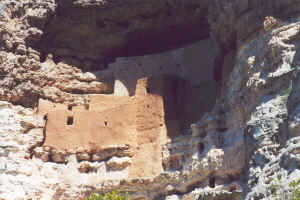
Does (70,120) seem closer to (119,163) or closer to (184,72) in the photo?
(119,163)

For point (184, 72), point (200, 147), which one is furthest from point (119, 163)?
point (184, 72)

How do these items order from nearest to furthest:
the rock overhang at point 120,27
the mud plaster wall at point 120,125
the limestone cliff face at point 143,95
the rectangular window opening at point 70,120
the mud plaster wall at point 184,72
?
1. the limestone cliff face at point 143,95
2. the mud plaster wall at point 120,125
3. the mud plaster wall at point 184,72
4. the rectangular window opening at point 70,120
5. the rock overhang at point 120,27

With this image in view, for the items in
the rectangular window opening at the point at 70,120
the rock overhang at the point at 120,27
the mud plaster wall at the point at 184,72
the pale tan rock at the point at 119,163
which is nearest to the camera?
the pale tan rock at the point at 119,163

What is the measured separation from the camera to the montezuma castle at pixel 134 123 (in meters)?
20.3

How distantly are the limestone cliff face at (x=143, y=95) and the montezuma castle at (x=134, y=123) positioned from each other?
36mm

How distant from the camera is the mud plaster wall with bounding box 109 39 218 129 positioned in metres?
21.2

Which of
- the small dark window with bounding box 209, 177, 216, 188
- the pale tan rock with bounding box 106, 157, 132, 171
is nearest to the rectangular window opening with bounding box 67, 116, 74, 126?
the pale tan rock with bounding box 106, 157, 132, 171

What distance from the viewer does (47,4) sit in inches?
884

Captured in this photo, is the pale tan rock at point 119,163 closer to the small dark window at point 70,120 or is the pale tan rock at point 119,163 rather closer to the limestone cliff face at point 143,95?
the limestone cliff face at point 143,95

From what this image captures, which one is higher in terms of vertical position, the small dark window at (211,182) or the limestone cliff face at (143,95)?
the limestone cliff face at (143,95)

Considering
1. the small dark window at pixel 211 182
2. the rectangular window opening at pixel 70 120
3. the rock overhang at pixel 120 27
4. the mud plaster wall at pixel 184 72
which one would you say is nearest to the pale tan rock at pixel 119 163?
the rectangular window opening at pixel 70 120

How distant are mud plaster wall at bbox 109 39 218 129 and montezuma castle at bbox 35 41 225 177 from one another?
0.04 meters

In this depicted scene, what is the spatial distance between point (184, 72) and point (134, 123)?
3079 mm

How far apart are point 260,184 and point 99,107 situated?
1045 cm
